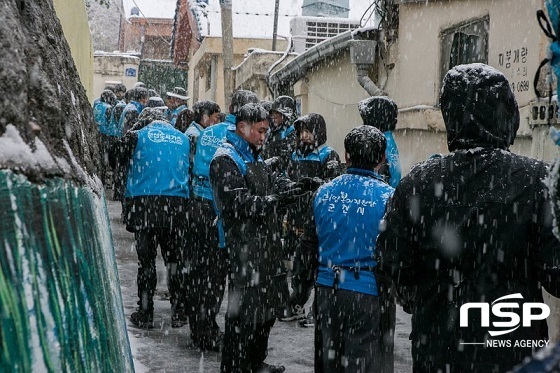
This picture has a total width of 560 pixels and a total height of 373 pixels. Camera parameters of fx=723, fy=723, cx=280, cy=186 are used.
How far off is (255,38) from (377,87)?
1569 cm

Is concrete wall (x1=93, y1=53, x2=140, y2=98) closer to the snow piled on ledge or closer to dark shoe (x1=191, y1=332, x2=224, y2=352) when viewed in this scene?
dark shoe (x1=191, y1=332, x2=224, y2=352)

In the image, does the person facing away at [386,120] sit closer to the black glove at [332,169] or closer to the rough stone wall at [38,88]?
the black glove at [332,169]

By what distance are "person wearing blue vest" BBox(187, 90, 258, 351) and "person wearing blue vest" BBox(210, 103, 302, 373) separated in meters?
0.84

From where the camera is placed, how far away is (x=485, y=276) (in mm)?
2438

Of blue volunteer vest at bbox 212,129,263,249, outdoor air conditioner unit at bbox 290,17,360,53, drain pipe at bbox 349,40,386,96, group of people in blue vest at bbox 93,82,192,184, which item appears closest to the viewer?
blue volunteer vest at bbox 212,129,263,249

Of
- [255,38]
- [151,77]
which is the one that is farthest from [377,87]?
[151,77]

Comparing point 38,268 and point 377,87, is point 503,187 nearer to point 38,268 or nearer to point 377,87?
point 38,268

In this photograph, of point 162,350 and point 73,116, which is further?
point 162,350

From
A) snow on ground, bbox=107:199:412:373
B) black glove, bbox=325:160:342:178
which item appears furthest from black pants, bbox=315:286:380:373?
black glove, bbox=325:160:342:178

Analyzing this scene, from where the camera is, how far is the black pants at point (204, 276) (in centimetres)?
582

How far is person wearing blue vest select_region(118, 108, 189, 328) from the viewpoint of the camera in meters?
6.23

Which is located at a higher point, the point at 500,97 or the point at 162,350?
the point at 500,97

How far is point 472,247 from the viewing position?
2447mm

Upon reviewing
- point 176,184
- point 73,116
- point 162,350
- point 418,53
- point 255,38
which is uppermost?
point 255,38
